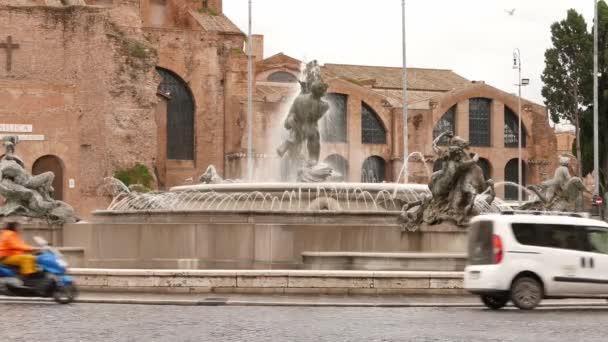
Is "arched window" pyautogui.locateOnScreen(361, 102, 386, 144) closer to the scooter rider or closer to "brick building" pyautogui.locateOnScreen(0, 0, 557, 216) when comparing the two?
"brick building" pyautogui.locateOnScreen(0, 0, 557, 216)

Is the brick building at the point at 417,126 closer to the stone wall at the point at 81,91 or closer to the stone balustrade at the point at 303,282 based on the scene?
the stone wall at the point at 81,91

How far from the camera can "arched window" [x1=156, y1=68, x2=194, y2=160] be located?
216 ft

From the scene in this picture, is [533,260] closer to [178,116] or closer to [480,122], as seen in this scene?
[178,116]

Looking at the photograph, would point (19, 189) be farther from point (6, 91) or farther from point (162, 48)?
point (162, 48)

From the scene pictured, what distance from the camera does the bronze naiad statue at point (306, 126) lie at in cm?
2545

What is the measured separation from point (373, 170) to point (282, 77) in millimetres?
9285

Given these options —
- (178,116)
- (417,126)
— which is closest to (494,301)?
(178,116)

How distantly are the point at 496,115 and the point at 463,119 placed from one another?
7.47 ft

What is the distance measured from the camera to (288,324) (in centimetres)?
1343

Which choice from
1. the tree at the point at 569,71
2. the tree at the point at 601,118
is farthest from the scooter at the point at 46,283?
the tree at the point at 569,71

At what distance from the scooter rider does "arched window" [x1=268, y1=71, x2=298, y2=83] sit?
203ft

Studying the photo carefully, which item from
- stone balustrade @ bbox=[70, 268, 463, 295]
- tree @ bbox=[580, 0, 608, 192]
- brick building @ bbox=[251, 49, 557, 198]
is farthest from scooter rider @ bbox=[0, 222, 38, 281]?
brick building @ bbox=[251, 49, 557, 198]

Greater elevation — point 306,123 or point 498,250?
point 306,123

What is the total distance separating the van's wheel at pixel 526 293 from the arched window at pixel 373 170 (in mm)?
57944
